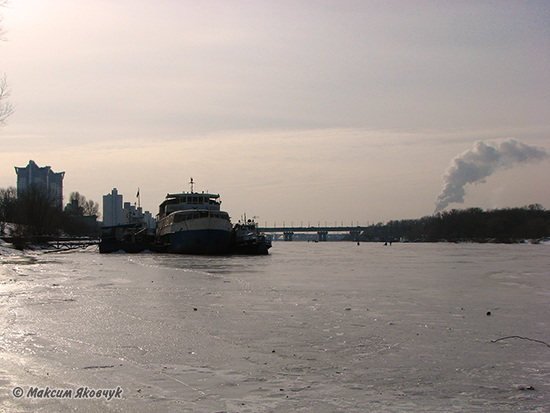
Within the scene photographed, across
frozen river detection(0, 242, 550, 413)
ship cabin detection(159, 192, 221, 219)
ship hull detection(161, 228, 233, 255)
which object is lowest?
frozen river detection(0, 242, 550, 413)

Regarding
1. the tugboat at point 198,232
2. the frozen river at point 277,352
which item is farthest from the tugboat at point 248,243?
the frozen river at point 277,352

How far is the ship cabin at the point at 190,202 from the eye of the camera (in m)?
65.0

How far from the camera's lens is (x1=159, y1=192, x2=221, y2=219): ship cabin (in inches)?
2559

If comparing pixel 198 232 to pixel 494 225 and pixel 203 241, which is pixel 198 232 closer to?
pixel 203 241

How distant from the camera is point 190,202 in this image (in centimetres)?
6619

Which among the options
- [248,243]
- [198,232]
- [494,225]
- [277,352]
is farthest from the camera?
[494,225]

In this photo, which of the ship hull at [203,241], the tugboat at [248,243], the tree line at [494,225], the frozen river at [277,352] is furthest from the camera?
the tree line at [494,225]

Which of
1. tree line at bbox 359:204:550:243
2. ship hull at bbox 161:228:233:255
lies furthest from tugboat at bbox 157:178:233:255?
tree line at bbox 359:204:550:243

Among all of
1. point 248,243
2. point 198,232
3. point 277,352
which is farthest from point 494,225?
point 277,352

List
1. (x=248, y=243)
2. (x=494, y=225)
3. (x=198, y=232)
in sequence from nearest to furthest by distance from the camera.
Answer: (x=198, y=232) → (x=248, y=243) → (x=494, y=225)

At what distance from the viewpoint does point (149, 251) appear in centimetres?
6656

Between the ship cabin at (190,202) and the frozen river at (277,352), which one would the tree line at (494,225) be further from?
the frozen river at (277,352)

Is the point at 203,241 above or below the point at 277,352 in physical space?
above

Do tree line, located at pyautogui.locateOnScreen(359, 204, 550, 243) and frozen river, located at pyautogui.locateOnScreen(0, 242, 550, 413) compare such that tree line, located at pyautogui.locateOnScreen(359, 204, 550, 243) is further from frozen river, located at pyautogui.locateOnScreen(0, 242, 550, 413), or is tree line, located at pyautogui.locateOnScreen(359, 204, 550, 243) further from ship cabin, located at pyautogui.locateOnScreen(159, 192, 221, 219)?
frozen river, located at pyautogui.locateOnScreen(0, 242, 550, 413)
